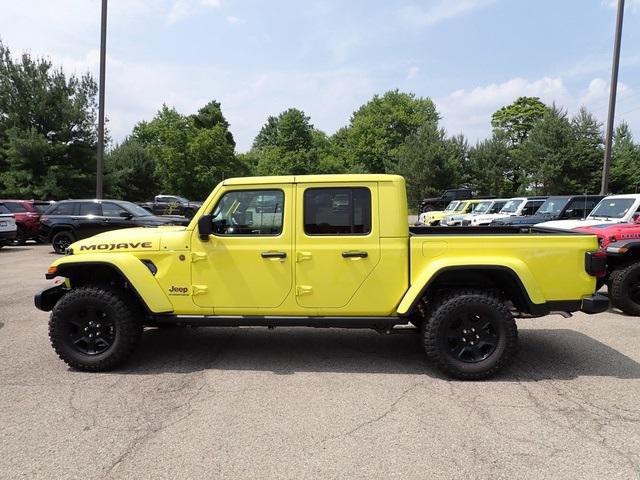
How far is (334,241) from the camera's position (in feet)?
14.3

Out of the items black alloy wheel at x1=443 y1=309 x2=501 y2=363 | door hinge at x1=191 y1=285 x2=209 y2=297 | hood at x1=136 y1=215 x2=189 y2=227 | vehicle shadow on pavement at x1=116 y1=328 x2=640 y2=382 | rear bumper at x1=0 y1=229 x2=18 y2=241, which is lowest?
vehicle shadow on pavement at x1=116 y1=328 x2=640 y2=382

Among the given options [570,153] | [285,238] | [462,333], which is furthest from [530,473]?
[570,153]

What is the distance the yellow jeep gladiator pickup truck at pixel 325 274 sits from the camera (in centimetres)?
425

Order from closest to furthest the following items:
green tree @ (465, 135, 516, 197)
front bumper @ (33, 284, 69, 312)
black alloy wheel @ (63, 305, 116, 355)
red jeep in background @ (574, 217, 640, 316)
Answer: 1. black alloy wheel @ (63, 305, 116, 355)
2. front bumper @ (33, 284, 69, 312)
3. red jeep in background @ (574, 217, 640, 316)
4. green tree @ (465, 135, 516, 197)

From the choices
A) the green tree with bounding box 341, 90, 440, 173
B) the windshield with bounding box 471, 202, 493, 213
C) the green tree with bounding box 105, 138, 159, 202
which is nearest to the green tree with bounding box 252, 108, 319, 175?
the green tree with bounding box 341, 90, 440, 173

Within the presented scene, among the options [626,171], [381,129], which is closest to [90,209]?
[626,171]

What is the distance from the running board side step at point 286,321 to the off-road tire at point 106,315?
0.32 metres

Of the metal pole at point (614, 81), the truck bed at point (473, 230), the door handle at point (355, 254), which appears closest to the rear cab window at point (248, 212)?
the door handle at point (355, 254)

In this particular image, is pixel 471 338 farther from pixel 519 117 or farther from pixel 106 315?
pixel 519 117

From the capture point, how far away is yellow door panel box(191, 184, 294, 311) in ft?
14.4

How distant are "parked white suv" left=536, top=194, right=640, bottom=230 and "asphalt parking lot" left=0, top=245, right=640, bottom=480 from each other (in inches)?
172

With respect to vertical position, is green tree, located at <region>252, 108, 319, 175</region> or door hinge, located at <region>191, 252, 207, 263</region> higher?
green tree, located at <region>252, 108, 319, 175</region>

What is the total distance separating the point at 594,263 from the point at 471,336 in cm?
128

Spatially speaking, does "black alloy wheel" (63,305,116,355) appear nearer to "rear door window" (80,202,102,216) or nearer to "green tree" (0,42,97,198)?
"rear door window" (80,202,102,216)
